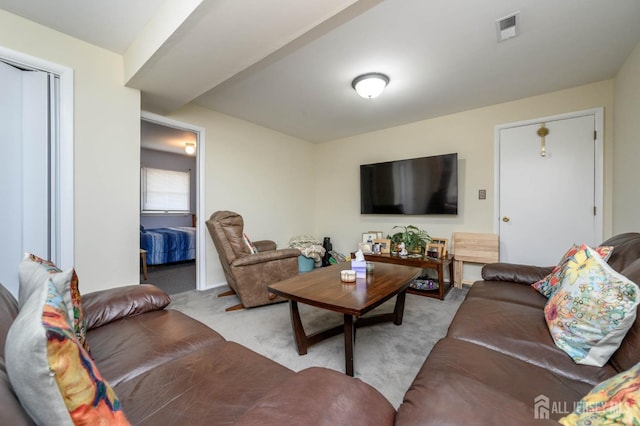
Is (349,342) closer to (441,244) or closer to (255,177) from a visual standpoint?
(441,244)

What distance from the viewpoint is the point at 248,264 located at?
2672 mm

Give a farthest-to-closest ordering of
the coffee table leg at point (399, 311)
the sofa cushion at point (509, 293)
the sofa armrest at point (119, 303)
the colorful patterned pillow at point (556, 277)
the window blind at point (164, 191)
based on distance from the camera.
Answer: the window blind at point (164, 191) < the coffee table leg at point (399, 311) < the sofa cushion at point (509, 293) < the colorful patterned pillow at point (556, 277) < the sofa armrest at point (119, 303)

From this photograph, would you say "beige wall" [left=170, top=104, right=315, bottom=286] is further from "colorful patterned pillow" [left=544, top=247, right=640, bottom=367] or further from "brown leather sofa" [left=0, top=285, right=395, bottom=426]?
"colorful patterned pillow" [left=544, top=247, right=640, bottom=367]

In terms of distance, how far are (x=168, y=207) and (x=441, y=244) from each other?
6087 mm

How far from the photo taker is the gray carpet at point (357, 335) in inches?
66.7

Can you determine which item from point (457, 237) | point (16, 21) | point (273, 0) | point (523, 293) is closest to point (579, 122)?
point (457, 237)

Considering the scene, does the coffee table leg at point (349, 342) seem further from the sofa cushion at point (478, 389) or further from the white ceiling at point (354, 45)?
the white ceiling at point (354, 45)

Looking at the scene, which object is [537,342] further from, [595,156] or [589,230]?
[595,156]

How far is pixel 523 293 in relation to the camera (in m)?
1.79

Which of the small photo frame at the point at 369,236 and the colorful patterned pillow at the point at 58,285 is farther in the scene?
the small photo frame at the point at 369,236

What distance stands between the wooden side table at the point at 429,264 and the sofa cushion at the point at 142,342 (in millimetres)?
2601

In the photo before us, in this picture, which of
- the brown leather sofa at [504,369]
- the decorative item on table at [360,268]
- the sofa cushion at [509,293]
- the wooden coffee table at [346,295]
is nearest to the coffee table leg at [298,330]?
the wooden coffee table at [346,295]

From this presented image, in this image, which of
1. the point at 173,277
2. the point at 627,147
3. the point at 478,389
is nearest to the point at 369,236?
the point at 627,147

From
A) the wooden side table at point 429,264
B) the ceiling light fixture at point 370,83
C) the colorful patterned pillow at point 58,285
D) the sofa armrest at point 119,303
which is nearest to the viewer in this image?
the colorful patterned pillow at point 58,285
